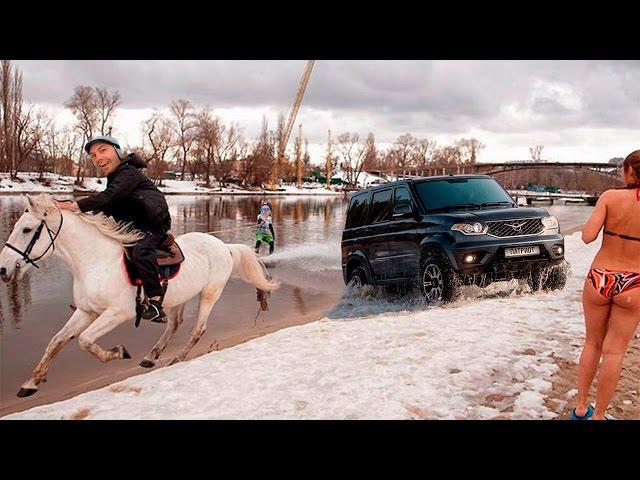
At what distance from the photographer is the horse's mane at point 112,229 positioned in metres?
4.40

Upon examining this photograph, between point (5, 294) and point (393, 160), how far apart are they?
128 m

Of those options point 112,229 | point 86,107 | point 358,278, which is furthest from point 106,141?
point 86,107

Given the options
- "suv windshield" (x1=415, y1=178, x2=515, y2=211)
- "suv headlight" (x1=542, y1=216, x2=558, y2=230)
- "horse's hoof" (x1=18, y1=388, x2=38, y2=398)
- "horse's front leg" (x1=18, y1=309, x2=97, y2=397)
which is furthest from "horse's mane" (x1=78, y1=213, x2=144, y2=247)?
"suv headlight" (x1=542, y1=216, x2=558, y2=230)

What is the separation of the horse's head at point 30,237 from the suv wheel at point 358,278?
6192 millimetres

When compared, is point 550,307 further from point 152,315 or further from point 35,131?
point 35,131

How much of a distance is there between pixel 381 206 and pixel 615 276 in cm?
610

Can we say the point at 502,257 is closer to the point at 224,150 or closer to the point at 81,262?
the point at 81,262

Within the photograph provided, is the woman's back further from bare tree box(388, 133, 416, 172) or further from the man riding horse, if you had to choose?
bare tree box(388, 133, 416, 172)

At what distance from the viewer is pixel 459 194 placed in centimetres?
827

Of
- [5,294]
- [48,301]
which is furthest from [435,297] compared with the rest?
[5,294]

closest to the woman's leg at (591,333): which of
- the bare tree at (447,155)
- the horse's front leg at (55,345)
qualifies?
the horse's front leg at (55,345)

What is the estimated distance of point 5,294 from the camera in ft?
29.2

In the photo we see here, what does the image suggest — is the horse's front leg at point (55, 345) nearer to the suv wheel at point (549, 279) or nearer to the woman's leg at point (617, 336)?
the woman's leg at point (617, 336)

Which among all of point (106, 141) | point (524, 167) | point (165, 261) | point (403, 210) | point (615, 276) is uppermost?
point (524, 167)
